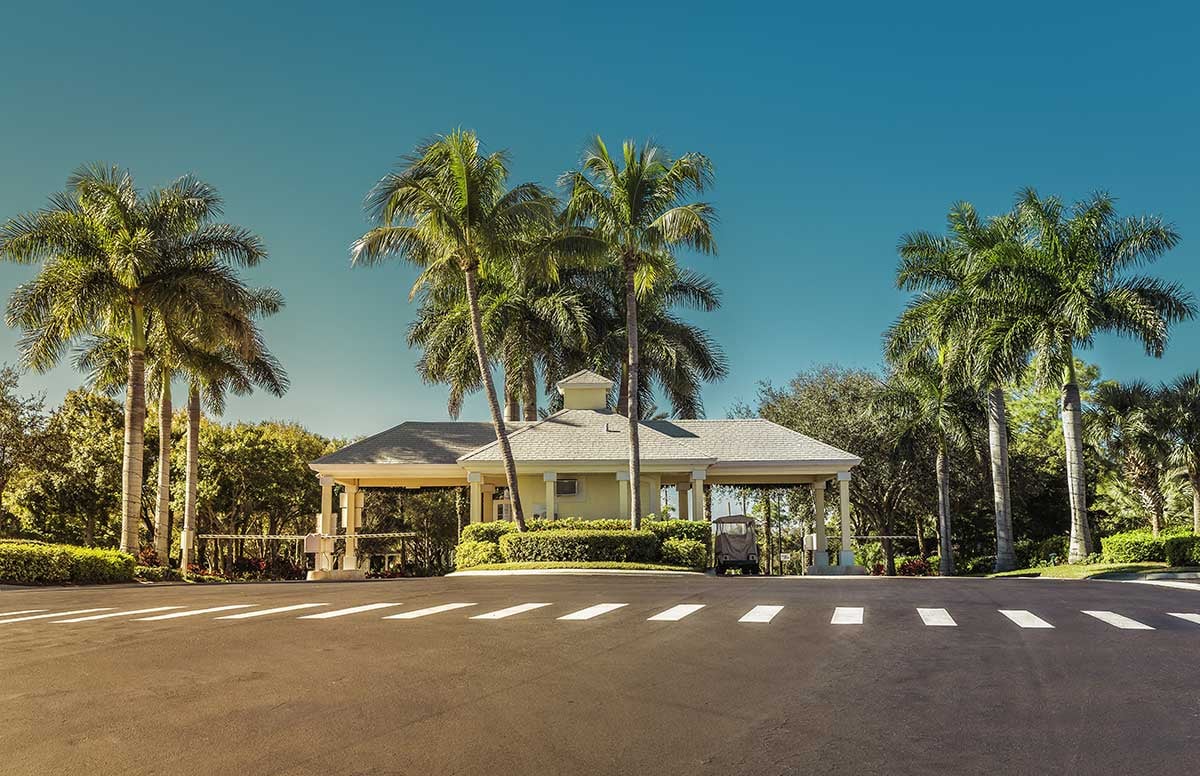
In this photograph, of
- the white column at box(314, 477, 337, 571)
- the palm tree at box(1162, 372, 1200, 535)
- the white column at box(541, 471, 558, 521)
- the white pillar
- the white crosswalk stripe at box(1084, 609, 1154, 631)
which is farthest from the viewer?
the palm tree at box(1162, 372, 1200, 535)

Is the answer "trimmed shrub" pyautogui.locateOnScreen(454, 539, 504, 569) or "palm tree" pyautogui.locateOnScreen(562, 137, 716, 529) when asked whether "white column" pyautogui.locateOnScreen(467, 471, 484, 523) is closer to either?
"trimmed shrub" pyautogui.locateOnScreen(454, 539, 504, 569)

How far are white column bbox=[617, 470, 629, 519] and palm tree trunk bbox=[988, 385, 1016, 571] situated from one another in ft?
43.7

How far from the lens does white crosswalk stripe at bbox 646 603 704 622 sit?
1302 cm

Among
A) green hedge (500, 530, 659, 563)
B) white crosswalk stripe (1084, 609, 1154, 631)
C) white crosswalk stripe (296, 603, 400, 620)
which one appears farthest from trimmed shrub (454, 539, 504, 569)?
white crosswalk stripe (1084, 609, 1154, 631)

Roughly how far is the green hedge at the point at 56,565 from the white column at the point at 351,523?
29.4 ft

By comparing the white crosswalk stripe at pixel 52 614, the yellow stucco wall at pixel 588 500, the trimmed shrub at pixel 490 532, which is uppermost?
the yellow stucco wall at pixel 588 500

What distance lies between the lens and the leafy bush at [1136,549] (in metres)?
32.9

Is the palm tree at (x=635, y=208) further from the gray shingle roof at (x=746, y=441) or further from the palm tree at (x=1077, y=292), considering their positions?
the palm tree at (x=1077, y=292)

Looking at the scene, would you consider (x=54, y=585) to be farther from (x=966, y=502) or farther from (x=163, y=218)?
(x=966, y=502)

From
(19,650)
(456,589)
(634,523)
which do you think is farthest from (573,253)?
(19,650)

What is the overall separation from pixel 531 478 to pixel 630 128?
13014mm

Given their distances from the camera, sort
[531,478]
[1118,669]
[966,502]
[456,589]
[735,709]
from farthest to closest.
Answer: [966,502]
[531,478]
[456,589]
[1118,669]
[735,709]

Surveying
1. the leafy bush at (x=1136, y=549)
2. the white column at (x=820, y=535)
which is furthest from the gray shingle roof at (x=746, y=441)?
the leafy bush at (x=1136, y=549)

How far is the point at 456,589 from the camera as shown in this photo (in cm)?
2047
